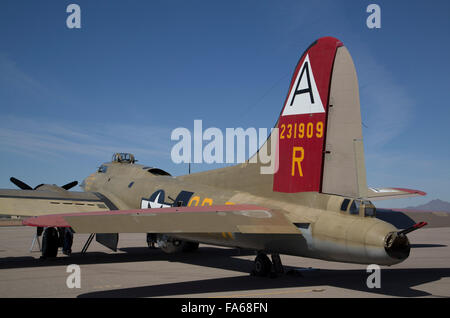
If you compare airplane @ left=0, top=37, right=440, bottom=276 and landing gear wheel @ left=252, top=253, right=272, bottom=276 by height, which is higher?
airplane @ left=0, top=37, right=440, bottom=276

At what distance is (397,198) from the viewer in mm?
19797

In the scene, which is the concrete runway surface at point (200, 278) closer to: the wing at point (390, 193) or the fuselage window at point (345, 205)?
the fuselage window at point (345, 205)

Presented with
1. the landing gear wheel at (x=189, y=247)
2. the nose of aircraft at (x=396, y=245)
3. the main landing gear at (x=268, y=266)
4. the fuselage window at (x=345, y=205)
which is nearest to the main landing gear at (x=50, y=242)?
the landing gear wheel at (x=189, y=247)

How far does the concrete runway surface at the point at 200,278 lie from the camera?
41.7 ft

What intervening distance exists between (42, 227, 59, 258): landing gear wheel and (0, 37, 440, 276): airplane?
6547 millimetres

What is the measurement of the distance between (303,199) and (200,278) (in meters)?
5.03

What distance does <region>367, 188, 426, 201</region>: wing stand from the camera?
19328mm

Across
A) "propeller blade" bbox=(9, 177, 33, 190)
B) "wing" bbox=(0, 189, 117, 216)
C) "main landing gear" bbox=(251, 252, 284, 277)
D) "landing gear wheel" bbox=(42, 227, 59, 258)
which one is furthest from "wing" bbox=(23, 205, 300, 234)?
"propeller blade" bbox=(9, 177, 33, 190)

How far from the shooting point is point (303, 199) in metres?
13.5

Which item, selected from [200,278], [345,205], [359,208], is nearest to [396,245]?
[359,208]

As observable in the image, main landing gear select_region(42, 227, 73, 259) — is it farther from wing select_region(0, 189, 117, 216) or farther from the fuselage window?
the fuselage window
